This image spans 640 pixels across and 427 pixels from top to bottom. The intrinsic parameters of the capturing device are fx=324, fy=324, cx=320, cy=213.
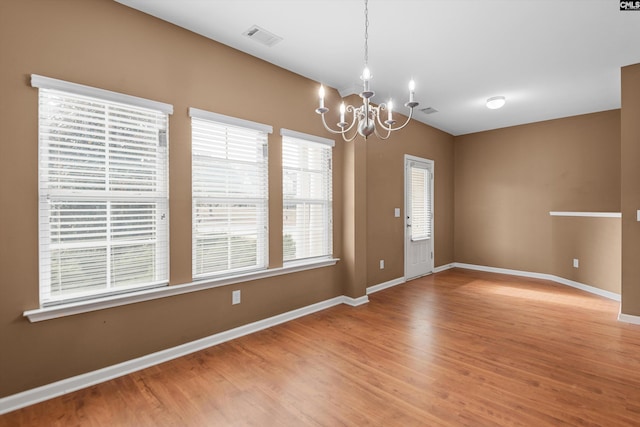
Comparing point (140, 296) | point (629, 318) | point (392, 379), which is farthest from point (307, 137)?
point (629, 318)

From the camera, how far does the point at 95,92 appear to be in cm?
236

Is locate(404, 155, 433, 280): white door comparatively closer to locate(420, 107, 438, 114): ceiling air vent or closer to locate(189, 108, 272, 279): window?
locate(420, 107, 438, 114): ceiling air vent

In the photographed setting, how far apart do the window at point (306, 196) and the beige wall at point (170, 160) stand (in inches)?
5.1

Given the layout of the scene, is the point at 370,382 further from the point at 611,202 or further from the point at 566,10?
the point at 611,202

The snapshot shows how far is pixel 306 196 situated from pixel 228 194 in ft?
3.41

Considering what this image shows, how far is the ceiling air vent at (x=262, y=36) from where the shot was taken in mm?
2840

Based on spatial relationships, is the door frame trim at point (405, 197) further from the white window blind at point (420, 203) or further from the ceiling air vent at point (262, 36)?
the ceiling air vent at point (262, 36)

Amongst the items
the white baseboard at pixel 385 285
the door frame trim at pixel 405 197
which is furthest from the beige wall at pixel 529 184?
the white baseboard at pixel 385 285

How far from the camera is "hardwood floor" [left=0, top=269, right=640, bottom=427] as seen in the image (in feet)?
6.51

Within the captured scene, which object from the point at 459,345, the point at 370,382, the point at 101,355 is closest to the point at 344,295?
the point at 459,345

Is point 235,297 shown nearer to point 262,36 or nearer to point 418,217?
point 262,36

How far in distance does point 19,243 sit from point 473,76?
4528mm

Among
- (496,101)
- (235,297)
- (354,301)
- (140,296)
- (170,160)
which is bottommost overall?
(354,301)

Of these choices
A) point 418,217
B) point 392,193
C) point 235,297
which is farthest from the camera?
point 418,217
